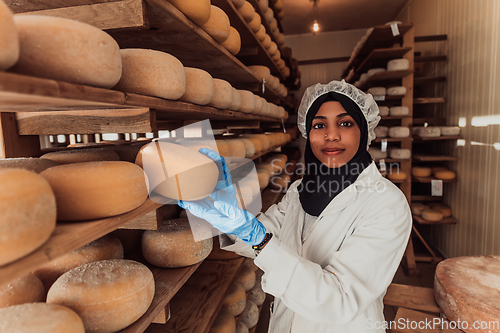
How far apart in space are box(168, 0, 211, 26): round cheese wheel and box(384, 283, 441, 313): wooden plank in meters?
1.81

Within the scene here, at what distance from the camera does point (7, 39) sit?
1.39 feet

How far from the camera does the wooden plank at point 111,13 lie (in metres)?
0.83

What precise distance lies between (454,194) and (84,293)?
424 cm

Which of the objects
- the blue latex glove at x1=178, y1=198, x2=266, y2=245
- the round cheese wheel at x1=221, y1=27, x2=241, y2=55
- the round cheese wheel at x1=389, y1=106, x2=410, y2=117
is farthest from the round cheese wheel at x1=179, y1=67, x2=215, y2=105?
the round cheese wheel at x1=389, y1=106, x2=410, y2=117

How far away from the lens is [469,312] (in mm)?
1298

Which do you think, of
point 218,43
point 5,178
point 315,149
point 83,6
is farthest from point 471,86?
point 5,178

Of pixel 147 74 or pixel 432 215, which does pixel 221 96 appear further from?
pixel 432 215

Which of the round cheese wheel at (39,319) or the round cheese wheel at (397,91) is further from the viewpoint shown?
the round cheese wheel at (397,91)

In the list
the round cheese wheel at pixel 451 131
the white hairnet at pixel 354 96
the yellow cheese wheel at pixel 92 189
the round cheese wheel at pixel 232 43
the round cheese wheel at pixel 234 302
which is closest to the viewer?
the yellow cheese wheel at pixel 92 189

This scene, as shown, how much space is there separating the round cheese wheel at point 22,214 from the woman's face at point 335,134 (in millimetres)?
1232

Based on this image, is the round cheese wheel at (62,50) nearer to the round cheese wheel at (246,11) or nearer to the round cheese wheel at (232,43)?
the round cheese wheel at (232,43)

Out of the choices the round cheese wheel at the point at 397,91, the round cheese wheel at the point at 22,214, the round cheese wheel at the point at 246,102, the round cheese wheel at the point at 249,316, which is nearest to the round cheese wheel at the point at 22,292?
the round cheese wheel at the point at 22,214

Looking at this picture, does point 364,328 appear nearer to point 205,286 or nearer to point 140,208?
point 205,286

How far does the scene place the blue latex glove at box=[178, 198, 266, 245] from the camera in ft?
3.46
